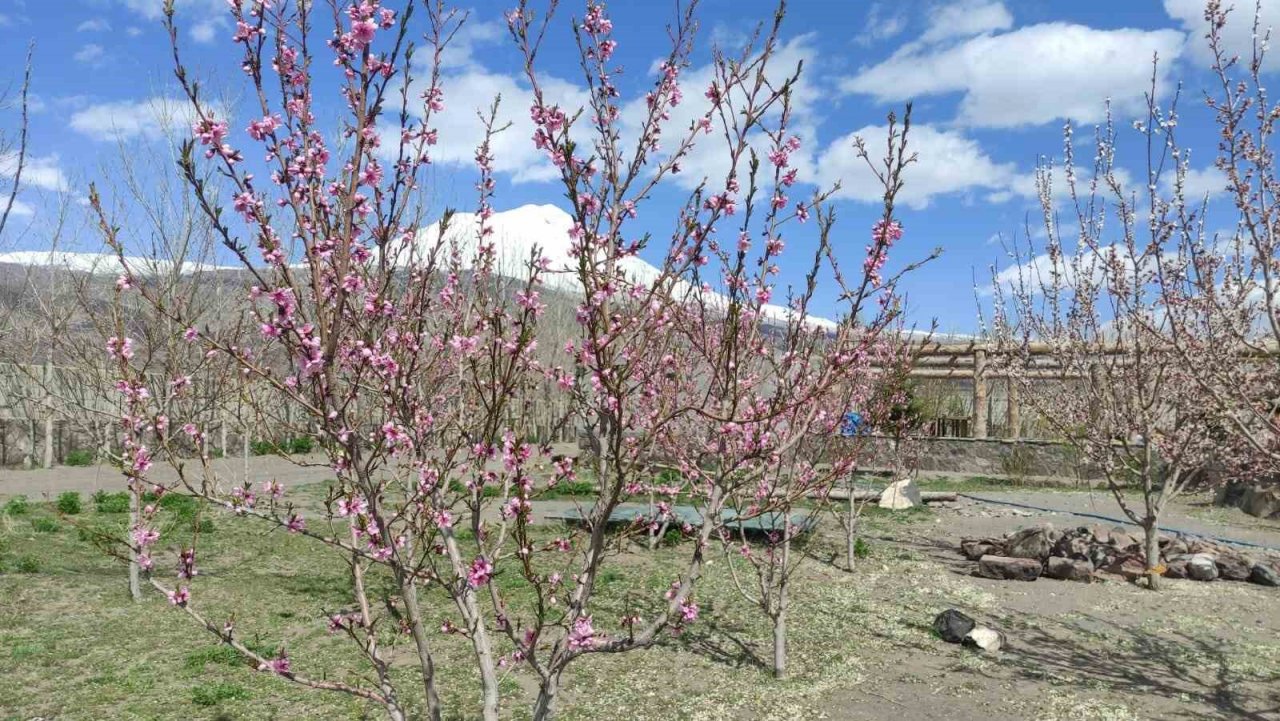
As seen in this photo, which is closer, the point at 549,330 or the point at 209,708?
the point at 209,708

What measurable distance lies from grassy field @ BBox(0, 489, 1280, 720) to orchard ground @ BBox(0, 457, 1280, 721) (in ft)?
0.06

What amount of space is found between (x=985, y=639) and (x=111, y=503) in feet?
39.4

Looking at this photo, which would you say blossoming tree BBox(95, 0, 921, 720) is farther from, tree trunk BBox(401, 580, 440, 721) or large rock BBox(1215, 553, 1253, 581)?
large rock BBox(1215, 553, 1253, 581)

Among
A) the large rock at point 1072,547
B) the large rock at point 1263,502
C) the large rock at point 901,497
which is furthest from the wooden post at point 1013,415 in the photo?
the large rock at point 1072,547

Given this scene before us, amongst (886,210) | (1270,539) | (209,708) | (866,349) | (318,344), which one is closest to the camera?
(318,344)

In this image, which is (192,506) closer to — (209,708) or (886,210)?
(209,708)

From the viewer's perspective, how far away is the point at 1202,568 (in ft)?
27.7

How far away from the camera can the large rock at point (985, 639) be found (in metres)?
6.28

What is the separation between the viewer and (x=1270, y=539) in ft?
35.9

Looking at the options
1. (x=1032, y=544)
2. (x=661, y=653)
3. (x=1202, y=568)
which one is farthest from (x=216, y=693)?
(x=1202, y=568)

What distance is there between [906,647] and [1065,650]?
4.03 ft

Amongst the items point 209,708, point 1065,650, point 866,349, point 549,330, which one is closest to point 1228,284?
point 1065,650

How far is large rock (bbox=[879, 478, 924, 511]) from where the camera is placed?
13.1m

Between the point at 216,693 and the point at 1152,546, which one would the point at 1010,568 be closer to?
the point at 1152,546
